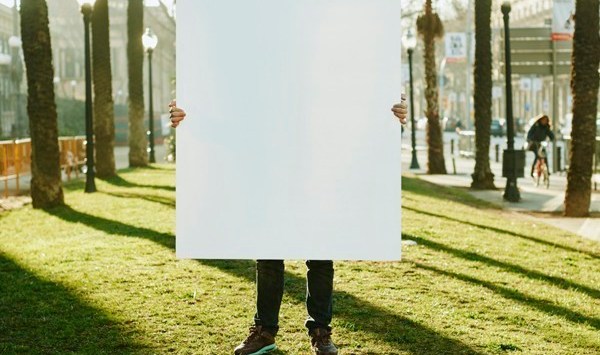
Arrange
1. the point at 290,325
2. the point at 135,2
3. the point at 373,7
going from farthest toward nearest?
the point at 135,2 → the point at 290,325 → the point at 373,7

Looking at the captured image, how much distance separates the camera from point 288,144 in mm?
4914

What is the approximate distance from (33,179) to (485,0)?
34.7 feet

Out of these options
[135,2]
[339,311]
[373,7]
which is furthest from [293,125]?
[135,2]

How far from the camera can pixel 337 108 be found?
4.92 meters

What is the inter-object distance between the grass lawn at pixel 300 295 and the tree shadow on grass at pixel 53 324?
13mm

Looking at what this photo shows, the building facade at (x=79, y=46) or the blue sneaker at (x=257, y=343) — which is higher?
the building facade at (x=79, y=46)

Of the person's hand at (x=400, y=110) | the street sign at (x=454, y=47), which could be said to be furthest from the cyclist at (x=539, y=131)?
the street sign at (x=454, y=47)

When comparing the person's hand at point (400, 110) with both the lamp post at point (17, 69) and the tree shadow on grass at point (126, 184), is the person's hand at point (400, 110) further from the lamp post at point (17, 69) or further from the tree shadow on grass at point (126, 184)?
the lamp post at point (17, 69)

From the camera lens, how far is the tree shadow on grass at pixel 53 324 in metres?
6.12

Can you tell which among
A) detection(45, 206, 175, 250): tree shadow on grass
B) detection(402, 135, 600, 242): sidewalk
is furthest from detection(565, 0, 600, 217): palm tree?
detection(45, 206, 175, 250): tree shadow on grass

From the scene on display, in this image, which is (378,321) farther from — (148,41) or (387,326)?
(148,41)

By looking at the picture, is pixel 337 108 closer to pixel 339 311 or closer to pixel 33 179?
pixel 339 311

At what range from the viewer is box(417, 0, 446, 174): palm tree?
26469mm

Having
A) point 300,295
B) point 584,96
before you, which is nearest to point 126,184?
point 584,96
